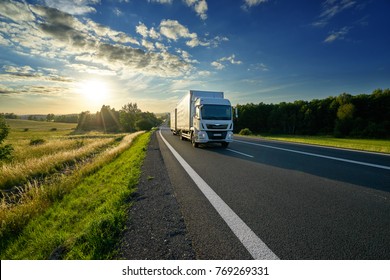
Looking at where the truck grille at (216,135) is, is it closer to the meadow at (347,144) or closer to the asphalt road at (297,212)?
the asphalt road at (297,212)

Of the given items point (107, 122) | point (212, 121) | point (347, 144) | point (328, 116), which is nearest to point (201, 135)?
point (212, 121)

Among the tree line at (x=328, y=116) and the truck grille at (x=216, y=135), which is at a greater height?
the tree line at (x=328, y=116)

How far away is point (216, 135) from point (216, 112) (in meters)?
1.47

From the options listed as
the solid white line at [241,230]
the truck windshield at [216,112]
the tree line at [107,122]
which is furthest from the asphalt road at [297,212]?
the tree line at [107,122]

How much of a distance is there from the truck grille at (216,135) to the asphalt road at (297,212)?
6.20 m

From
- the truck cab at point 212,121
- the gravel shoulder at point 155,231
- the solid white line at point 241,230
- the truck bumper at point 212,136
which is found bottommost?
the gravel shoulder at point 155,231

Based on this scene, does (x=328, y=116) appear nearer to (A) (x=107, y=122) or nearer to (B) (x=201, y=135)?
(B) (x=201, y=135)

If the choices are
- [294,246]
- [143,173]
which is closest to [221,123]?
[143,173]

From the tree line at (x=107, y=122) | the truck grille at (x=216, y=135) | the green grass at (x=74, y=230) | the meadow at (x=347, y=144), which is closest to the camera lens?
the green grass at (x=74, y=230)

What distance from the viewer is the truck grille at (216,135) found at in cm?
1216

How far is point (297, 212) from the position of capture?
10.8 ft

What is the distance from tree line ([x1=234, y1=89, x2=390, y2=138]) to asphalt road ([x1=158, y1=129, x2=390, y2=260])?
51329 mm
